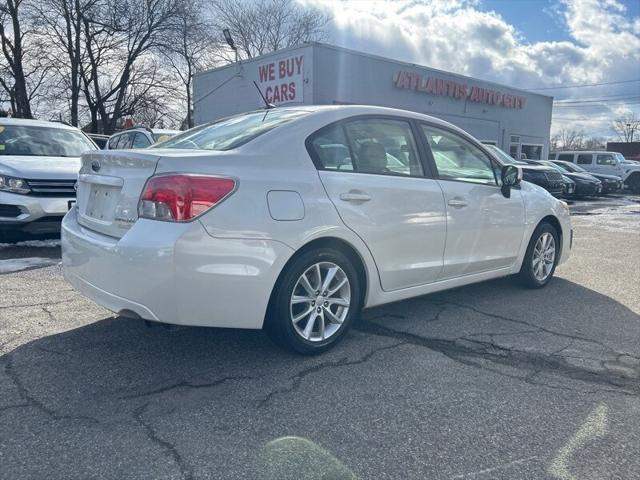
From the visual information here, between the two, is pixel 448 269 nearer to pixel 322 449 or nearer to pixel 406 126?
pixel 406 126

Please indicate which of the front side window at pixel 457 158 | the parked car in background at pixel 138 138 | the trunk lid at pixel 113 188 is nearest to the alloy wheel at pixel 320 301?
the trunk lid at pixel 113 188

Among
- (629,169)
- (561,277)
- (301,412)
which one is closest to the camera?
(301,412)

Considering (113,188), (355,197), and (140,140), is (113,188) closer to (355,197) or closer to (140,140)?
(355,197)

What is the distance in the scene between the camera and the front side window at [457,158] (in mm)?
4172

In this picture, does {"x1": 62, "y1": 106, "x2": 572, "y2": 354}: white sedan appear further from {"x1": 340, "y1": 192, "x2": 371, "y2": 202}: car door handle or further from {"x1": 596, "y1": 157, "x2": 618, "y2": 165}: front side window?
{"x1": 596, "y1": 157, "x2": 618, "y2": 165}: front side window

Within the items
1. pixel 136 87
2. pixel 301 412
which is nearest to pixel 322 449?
pixel 301 412

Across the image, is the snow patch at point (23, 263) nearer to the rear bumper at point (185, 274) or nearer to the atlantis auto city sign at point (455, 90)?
the rear bumper at point (185, 274)

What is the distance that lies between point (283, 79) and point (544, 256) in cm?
1327

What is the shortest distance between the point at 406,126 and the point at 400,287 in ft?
4.04

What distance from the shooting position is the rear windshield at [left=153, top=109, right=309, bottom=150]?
3350 millimetres

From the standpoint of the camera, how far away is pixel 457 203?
13.6 ft

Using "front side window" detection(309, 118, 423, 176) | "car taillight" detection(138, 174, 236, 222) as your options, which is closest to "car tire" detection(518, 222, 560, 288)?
"front side window" detection(309, 118, 423, 176)

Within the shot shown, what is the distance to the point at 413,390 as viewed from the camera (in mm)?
2975

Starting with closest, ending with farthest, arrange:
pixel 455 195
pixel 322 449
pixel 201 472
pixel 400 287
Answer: pixel 201 472 → pixel 322 449 → pixel 400 287 → pixel 455 195
